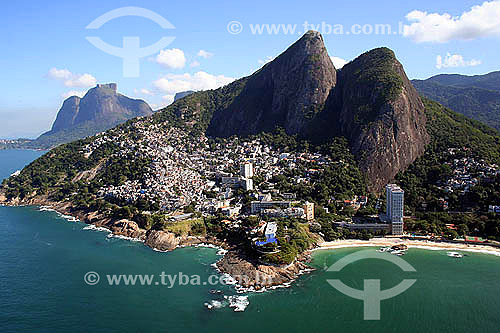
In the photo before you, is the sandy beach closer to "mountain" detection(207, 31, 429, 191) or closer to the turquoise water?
the turquoise water

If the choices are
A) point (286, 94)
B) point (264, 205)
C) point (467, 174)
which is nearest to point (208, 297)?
point (264, 205)

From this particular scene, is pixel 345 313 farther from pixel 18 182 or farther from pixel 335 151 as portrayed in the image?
pixel 18 182

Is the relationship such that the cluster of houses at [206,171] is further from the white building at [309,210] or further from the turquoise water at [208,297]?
the turquoise water at [208,297]

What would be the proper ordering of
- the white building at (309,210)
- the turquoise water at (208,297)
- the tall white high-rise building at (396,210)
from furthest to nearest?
the white building at (309,210) → the tall white high-rise building at (396,210) → the turquoise water at (208,297)

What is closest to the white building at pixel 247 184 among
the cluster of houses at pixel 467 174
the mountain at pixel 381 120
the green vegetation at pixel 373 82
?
the mountain at pixel 381 120

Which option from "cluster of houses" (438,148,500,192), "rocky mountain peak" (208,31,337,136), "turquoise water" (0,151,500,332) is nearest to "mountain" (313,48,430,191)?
"rocky mountain peak" (208,31,337,136)

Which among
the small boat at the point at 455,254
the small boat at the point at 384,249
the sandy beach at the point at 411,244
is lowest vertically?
the small boat at the point at 455,254
